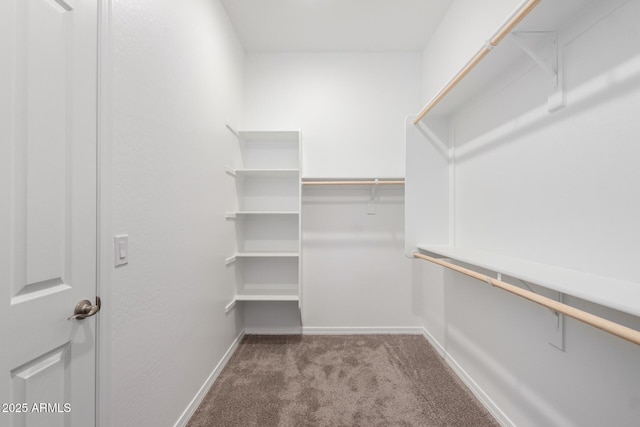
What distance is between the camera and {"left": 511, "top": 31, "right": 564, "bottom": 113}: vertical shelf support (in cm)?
110

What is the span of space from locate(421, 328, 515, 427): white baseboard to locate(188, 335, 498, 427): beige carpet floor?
1.4 inches

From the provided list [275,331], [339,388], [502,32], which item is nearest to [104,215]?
[502,32]

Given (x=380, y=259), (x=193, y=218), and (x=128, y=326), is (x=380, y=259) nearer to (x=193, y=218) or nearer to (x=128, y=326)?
(x=193, y=218)

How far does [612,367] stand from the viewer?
36.2 inches

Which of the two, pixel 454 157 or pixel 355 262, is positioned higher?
pixel 454 157

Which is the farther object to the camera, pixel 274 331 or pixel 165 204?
pixel 274 331

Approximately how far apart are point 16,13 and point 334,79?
7.58 feet

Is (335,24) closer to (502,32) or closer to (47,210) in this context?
(502,32)

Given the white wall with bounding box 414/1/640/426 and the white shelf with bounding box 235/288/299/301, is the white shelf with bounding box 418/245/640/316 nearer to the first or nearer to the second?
the white wall with bounding box 414/1/640/426

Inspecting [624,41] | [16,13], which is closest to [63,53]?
[16,13]

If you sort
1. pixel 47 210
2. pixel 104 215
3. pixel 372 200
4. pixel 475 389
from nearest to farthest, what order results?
pixel 47 210, pixel 104 215, pixel 475 389, pixel 372 200

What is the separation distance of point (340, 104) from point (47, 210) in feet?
7.79

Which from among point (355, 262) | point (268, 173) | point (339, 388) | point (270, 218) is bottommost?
point (339, 388)

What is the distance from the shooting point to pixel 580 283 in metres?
0.85
